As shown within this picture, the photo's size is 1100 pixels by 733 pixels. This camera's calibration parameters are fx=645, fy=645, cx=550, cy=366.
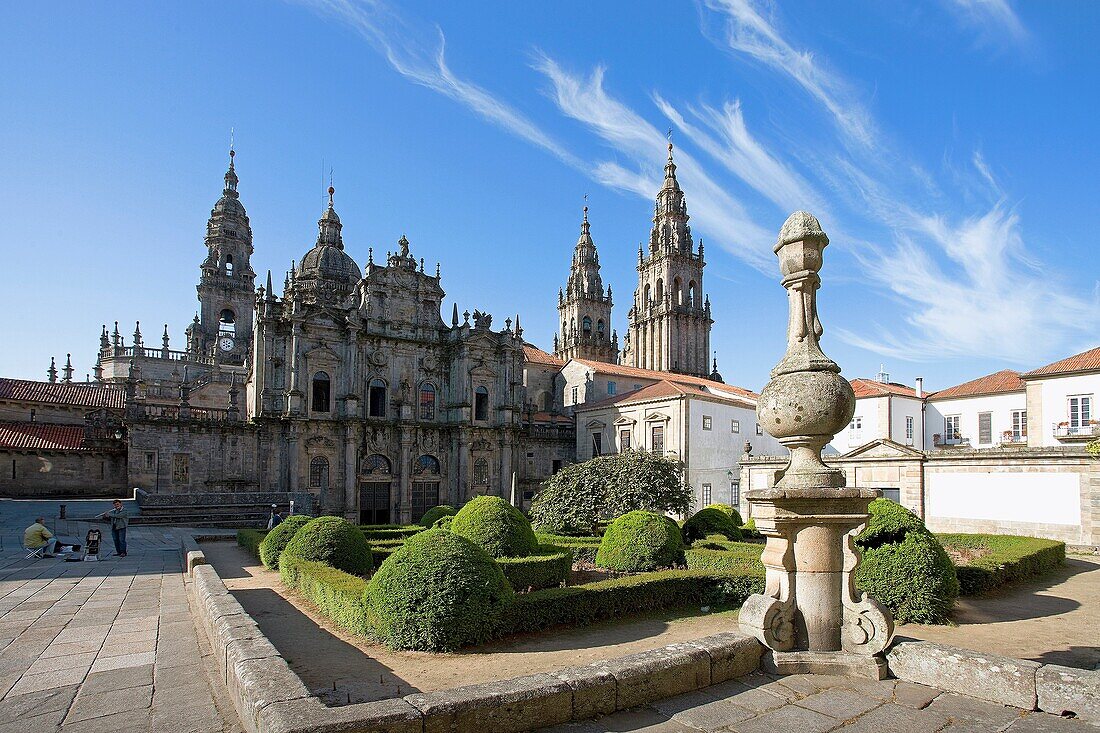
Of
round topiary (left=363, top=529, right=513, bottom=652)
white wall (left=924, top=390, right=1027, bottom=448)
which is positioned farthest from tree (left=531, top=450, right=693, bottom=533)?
white wall (left=924, top=390, right=1027, bottom=448)

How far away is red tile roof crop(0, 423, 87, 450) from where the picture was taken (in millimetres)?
31828

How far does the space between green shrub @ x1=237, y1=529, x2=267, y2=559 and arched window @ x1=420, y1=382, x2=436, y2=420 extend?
19.4m

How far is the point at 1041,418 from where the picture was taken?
29484mm

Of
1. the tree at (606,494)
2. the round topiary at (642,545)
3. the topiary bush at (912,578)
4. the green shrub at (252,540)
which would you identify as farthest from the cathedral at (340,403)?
the topiary bush at (912,578)

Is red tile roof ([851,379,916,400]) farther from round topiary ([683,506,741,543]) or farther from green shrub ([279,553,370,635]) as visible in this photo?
green shrub ([279,553,370,635])

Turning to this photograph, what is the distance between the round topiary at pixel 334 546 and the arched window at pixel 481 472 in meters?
25.4

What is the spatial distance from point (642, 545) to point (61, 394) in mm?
38056

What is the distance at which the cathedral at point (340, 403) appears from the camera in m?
33.8

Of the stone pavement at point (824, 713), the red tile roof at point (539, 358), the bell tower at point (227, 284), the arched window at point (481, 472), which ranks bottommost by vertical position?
the arched window at point (481, 472)

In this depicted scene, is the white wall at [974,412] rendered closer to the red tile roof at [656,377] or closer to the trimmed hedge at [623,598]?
the red tile roof at [656,377]

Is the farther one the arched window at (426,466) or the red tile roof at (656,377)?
the red tile roof at (656,377)

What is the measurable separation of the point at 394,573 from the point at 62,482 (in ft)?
105

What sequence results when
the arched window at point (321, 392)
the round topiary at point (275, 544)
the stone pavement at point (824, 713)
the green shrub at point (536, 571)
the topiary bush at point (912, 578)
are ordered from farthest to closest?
the arched window at point (321, 392) < the round topiary at point (275, 544) < the green shrub at point (536, 571) < the topiary bush at point (912, 578) < the stone pavement at point (824, 713)

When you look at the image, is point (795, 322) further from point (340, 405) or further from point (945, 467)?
point (340, 405)
